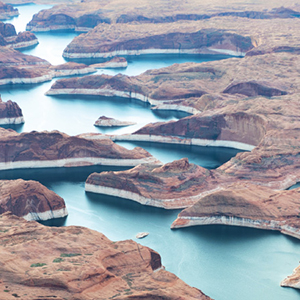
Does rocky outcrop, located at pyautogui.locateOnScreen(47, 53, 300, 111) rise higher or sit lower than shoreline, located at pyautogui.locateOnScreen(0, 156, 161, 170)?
higher

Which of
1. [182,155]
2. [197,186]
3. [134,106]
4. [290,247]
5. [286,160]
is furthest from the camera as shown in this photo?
[134,106]

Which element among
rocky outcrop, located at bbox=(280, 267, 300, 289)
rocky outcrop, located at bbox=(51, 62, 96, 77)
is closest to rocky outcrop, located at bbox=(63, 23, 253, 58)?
rocky outcrop, located at bbox=(51, 62, 96, 77)

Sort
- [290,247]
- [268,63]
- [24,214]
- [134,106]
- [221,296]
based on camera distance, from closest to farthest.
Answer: [221,296], [290,247], [24,214], [134,106], [268,63]

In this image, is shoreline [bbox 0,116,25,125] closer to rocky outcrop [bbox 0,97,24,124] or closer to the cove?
rocky outcrop [bbox 0,97,24,124]

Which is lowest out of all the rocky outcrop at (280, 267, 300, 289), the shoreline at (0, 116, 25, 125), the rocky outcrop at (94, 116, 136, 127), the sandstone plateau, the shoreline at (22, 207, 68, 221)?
the shoreline at (0, 116, 25, 125)

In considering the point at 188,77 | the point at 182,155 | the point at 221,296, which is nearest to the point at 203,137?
→ the point at 182,155

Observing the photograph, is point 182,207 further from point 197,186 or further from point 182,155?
point 182,155

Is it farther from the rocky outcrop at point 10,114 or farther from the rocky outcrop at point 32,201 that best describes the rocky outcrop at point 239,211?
the rocky outcrop at point 10,114

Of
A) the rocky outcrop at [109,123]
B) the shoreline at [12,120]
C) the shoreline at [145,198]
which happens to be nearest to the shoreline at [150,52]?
the shoreline at [12,120]
